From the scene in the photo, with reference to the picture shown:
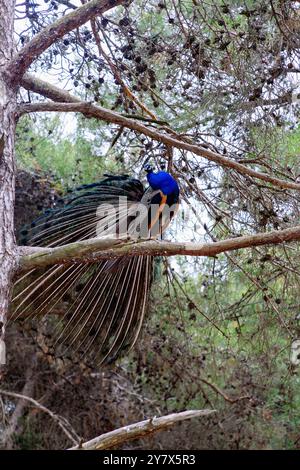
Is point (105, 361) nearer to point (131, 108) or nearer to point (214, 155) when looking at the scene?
point (214, 155)

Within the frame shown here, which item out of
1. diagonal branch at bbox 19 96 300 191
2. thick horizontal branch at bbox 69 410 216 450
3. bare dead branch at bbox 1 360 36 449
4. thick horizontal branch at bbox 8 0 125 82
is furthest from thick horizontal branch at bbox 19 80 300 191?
bare dead branch at bbox 1 360 36 449

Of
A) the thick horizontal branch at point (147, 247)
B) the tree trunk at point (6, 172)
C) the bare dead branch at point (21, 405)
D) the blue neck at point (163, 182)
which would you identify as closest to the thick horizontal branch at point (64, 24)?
the tree trunk at point (6, 172)

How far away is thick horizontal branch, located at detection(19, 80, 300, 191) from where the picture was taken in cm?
232

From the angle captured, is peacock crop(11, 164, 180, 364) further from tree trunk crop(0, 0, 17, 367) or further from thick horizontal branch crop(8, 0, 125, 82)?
thick horizontal branch crop(8, 0, 125, 82)

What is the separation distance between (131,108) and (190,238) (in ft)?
2.36

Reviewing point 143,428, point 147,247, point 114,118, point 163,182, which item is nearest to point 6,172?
point 114,118

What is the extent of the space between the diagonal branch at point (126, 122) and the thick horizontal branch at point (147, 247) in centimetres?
49

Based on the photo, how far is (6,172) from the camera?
229 cm

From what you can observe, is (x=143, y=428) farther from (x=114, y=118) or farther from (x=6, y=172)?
(x=114, y=118)

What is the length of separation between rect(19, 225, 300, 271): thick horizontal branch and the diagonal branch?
49 centimetres

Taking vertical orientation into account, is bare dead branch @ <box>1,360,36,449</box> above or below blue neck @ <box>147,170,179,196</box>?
below

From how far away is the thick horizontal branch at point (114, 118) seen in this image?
91.4 inches
